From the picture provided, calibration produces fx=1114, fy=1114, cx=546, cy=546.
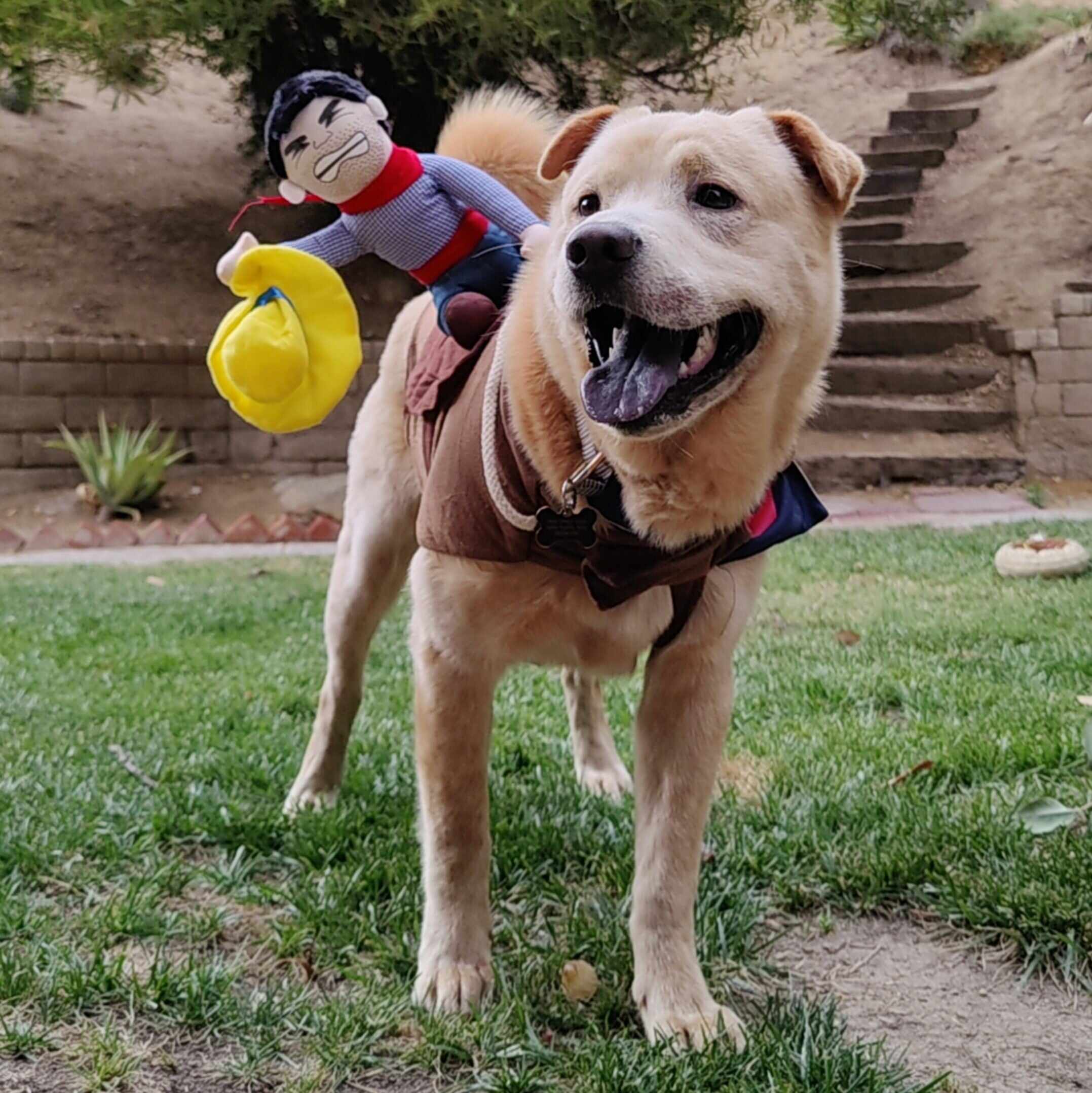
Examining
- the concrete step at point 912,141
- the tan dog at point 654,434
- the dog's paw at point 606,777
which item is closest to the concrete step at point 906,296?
the concrete step at point 912,141

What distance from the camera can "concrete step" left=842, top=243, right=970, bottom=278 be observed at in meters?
11.9

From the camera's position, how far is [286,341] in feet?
7.52

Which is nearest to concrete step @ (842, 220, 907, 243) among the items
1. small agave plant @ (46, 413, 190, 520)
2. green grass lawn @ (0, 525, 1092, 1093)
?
small agave plant @ (46, 413, 190, 520)

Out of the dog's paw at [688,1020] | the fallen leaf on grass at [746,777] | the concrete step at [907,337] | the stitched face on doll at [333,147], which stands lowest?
the concrete step at [907,337]

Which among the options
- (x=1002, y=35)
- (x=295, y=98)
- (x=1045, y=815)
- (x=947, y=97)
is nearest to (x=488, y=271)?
(x=295, y=98)

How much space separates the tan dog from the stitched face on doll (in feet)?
1.40

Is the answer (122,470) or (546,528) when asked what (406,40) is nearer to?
(122,470)

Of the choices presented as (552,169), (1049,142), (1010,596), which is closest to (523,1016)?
(552,169)

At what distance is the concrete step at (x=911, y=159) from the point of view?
13430mm

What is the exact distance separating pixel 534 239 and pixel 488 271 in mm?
245

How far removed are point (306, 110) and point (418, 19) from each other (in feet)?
25.6

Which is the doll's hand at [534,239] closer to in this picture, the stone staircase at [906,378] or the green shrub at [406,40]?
the stone staircase at [906,378]

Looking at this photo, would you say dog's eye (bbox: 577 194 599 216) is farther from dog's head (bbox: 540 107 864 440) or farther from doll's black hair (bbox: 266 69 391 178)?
doll's black hair (bbox: 266 69 391 178)

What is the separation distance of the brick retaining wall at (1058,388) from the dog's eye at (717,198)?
364 inches
